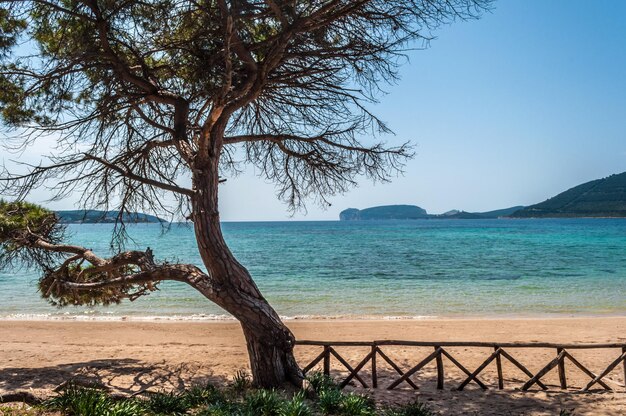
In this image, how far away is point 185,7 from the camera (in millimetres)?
7531

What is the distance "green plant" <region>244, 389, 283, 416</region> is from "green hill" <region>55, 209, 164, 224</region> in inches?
145

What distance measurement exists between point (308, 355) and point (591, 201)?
158m

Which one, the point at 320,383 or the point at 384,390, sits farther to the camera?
the point at 384,390

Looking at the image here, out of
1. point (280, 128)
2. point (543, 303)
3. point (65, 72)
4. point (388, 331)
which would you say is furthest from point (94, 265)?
point (543, 303)

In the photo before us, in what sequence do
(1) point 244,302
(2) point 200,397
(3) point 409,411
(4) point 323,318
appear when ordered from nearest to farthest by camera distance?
(3) point 409,411, (2) point 200,397, (1) point 244,302, (4) point 323,318

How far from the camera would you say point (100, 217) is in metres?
8.62

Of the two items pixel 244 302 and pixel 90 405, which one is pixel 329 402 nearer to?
pixel 244 302

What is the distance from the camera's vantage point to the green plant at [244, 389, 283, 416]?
6191 millimetres

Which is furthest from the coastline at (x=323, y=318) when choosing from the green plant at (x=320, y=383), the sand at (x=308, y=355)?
the green plant at (x=320, y=383)

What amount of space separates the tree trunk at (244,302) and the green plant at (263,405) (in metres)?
1.12

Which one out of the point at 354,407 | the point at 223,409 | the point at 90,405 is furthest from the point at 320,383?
the point at 90,405

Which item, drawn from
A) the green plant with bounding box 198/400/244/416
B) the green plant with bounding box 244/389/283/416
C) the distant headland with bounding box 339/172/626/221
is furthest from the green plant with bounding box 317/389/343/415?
the distant headland with bounding box 339/172/626/221

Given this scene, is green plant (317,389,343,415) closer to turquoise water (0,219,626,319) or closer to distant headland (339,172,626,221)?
turquoise water (0,219,626,319)

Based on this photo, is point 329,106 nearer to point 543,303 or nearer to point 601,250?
point 543,303
